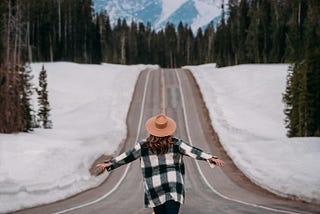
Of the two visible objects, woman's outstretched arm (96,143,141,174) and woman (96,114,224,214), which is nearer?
woman (96,114,224,214)

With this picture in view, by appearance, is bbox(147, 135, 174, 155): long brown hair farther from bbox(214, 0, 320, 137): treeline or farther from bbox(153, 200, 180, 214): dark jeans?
bbox(214, 0, 320, 137): treeline

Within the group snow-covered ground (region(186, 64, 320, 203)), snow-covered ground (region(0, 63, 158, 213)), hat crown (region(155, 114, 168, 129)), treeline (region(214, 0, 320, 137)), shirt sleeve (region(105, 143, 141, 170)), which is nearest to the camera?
hat crown (region(155, 114, 168, 129))

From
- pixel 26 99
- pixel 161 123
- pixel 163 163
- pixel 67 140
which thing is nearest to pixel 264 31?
pixel 26 99

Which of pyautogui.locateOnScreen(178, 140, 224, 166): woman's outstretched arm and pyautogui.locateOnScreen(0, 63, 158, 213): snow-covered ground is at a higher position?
pyautogui.locateOnScreen(178, 140, 224, 166): woman's outstretched arm

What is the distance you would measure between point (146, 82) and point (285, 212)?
51.1 m

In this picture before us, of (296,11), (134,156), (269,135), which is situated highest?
(296,11)

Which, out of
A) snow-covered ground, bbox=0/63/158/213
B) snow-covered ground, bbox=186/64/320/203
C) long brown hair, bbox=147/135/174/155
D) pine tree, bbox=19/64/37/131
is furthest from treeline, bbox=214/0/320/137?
long brown hair, bbox=147/135/174/155

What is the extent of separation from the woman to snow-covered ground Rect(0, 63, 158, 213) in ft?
25.6

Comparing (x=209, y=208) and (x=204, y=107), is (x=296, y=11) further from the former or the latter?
(x=209, y=208)

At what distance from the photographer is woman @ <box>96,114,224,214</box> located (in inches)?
241

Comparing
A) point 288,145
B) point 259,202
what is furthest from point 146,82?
point 259,202

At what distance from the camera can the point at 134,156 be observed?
6.32m

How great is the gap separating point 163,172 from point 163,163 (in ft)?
0.34

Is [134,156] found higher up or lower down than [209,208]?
higher up
